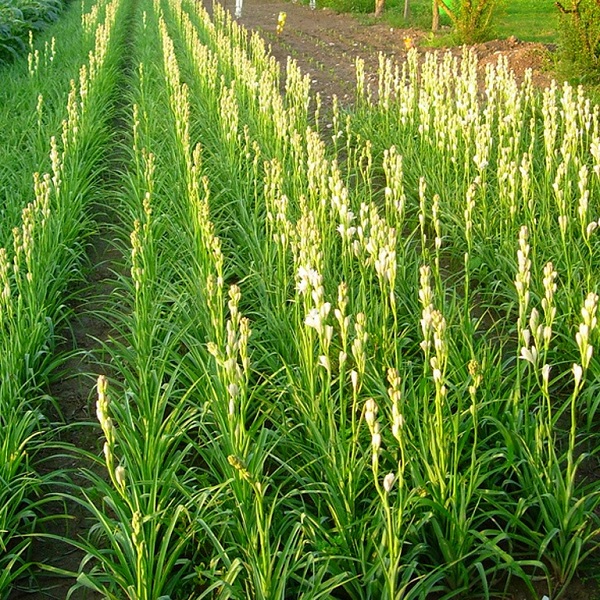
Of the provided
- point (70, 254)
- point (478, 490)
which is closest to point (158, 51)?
point (70, 254)

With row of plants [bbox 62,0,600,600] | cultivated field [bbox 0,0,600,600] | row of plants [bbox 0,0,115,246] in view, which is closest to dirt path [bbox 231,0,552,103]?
row of plants [bbox 0,0,115,246]

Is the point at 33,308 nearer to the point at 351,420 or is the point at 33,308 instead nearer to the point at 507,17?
the point at 351,420

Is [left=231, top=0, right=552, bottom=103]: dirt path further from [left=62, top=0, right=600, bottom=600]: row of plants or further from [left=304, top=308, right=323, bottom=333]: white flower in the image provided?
[left=304, top=308, right=323, bottom=333]: white flower

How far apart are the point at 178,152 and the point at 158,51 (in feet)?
21.7

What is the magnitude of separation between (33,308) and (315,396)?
5.69 feet

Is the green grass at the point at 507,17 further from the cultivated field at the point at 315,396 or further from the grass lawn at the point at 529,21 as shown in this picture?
the cultivated field at the point at 315,396

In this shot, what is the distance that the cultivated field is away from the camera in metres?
2.60

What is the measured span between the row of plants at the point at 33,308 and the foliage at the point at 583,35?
5754 millimetres

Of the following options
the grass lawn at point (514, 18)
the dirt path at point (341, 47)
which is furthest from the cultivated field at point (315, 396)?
the grass lawn at point (514, 18)

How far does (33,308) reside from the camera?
4.09 metres

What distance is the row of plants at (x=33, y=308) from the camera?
9.98ft

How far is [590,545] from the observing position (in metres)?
2.78

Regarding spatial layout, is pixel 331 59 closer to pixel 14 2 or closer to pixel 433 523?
pixel 14 2

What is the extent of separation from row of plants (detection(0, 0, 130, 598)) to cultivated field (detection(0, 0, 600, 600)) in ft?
0.07
